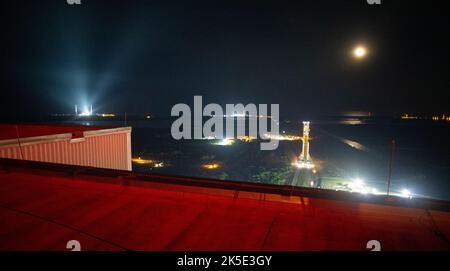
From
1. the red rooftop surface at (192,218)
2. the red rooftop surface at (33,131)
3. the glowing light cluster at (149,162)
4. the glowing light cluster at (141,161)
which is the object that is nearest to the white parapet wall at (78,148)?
the red rooftop surface at (33,131)

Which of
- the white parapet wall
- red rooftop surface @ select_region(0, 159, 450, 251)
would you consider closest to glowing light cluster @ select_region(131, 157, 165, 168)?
the white parapet wall

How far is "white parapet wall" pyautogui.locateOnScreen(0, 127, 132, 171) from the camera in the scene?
6.67 m

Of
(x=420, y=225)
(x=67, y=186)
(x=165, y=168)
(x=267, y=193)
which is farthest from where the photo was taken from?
(x=165, y=168)

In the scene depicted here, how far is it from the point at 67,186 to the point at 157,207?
84.7 inches

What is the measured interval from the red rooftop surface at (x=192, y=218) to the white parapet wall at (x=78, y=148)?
285 centimetres

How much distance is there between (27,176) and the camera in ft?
15.8

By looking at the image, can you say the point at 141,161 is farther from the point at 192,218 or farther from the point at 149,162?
the point at 192,218

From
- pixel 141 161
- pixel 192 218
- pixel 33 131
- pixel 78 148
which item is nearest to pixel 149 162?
pixel 141 161

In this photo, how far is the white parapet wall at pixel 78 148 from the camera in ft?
21.9

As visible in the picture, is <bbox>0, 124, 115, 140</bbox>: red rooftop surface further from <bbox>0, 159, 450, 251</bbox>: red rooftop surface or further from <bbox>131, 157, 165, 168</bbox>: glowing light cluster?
<bbox>131, 157, 165, 168</bbox>: glowing light cluster

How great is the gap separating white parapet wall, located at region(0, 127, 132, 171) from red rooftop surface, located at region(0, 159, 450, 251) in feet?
9.35

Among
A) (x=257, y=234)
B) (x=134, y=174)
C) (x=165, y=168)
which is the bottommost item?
(x=165, y=168)
